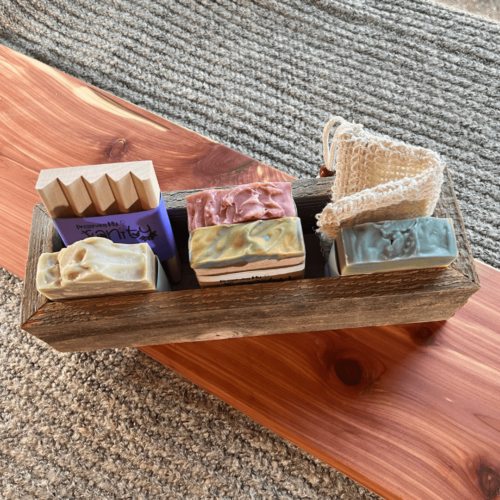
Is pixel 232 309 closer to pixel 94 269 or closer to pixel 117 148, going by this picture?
pixel 94 269

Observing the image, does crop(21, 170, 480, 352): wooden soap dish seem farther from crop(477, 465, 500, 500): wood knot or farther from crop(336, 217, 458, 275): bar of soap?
crop(477, 465, 500, 500): wood knot

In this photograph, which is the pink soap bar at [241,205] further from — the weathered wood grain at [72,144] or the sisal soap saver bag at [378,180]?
the weathered wood grain at [72,144]

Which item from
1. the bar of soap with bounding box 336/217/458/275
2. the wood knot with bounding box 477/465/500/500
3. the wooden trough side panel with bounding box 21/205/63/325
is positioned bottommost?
the wood knot with bounding box 477/465/500/500

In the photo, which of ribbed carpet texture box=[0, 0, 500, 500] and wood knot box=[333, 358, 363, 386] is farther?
ribbed carpet texture box=[0, 0, 500, 500]

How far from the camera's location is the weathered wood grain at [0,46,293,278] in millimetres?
572

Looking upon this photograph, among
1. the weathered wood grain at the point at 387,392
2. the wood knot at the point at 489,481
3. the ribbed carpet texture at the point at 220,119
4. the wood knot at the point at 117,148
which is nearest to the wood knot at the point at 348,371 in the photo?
the weathered wood grain at the point at 387,392

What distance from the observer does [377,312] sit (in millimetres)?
417

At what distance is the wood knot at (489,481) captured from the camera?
421mm

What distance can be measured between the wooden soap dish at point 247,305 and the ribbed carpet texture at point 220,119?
0.81 ft

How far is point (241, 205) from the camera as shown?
38 centimetres

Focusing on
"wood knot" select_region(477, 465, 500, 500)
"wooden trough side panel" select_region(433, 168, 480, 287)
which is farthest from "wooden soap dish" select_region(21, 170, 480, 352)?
"wood knot" select_region(477, 465, 500, 500)

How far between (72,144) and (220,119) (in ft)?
1.14

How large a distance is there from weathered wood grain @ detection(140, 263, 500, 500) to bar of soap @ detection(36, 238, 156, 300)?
152 mm

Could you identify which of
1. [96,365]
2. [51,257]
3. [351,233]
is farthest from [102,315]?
[96,365]
